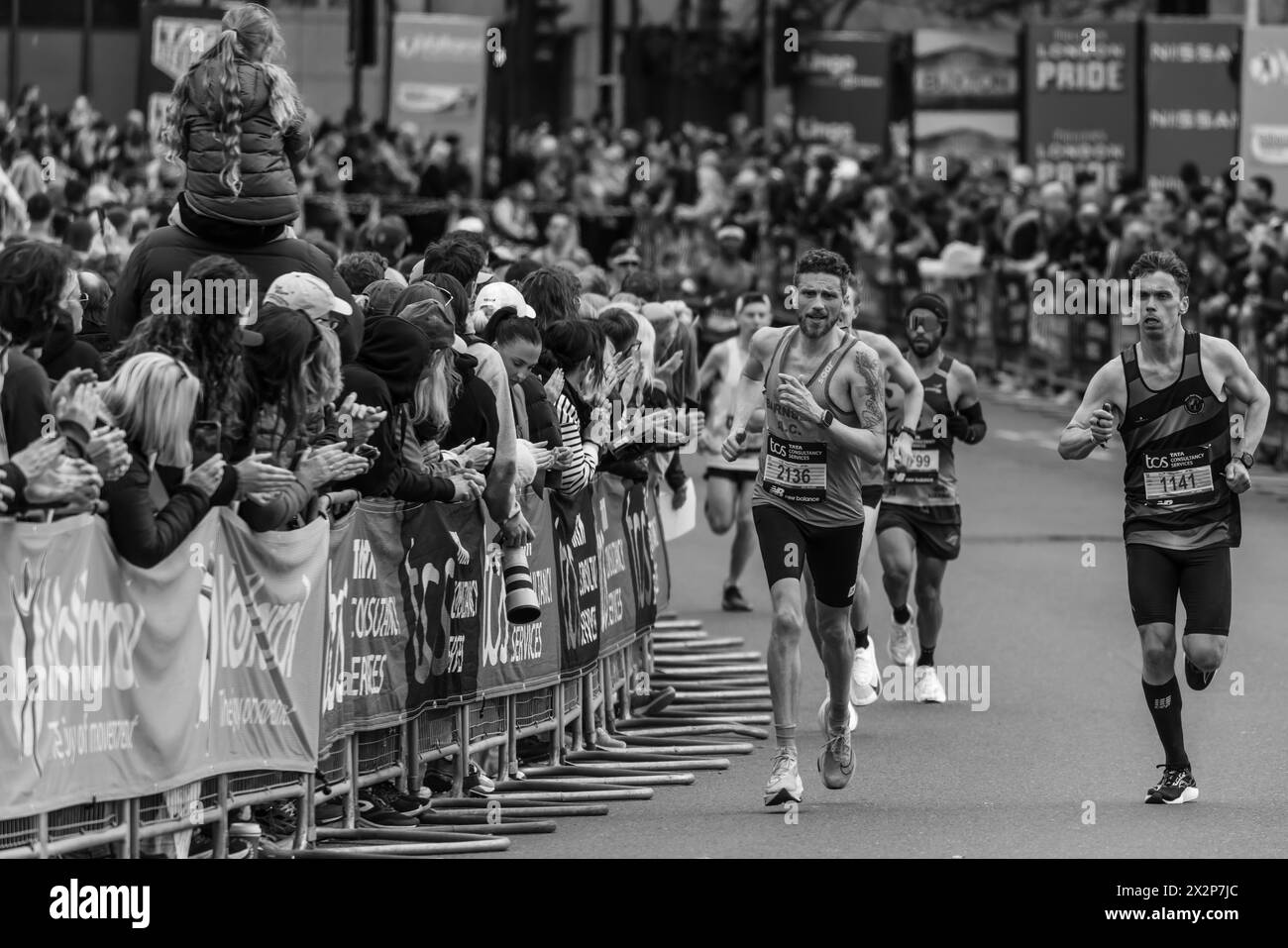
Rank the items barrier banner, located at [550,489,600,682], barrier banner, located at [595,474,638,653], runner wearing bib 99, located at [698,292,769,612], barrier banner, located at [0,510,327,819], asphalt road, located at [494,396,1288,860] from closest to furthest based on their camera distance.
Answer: barrier banner, located at [0,510,327,819] → asphalt road, located at [494,396,1288,860] → barrier banner, located at [550,489,600,682] → barrier banner, located at [595,474,638,653] → runner wearing bib 99, located at [698,292,769,612]

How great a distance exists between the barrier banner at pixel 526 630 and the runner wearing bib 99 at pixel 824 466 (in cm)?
97

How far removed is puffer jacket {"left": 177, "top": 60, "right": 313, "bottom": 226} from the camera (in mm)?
10289

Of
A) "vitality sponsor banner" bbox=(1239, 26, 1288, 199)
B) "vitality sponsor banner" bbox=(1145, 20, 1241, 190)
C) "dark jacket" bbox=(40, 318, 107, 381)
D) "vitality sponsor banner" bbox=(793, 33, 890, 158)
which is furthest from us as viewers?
"vitality sponsor banner" bbox=(793, 33, 890, 158)

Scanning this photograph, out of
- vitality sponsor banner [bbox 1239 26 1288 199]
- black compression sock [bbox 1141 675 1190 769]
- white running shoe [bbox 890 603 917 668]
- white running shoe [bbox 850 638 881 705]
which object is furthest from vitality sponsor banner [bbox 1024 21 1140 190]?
black compression sock [bbox 1141 675 1190 769]

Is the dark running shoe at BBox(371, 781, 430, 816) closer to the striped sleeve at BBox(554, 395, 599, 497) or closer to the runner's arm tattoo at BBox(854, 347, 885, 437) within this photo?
the striped sleeve at BBox(554, 395, 599, 497)

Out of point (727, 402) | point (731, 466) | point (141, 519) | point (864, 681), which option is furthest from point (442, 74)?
point (141, 519)

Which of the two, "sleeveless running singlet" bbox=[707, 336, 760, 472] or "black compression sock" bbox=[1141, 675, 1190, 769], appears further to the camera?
"sleeveless running singlet" bbox=[707, 336, 760, 472]

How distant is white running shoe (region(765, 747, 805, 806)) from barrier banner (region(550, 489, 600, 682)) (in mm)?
1375

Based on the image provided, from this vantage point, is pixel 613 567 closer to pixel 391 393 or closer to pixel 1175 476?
pixel 391 393

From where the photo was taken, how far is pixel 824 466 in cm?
1072

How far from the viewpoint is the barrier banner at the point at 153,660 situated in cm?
743

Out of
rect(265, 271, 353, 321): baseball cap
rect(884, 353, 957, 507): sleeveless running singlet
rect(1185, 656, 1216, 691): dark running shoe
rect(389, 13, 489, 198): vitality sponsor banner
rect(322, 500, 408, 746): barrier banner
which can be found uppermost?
rect(389, 13, 489, 198): vitality sponsor banner
